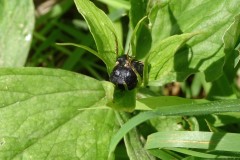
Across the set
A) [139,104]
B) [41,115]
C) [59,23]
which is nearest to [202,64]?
[139,104]

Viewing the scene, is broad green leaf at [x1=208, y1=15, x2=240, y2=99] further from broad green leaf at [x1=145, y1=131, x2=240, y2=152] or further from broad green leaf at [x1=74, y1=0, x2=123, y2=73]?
broad green leaf at [x1=74, y1=0, x2=123, y2=73]

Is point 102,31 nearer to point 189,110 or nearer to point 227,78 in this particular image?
point 189,110

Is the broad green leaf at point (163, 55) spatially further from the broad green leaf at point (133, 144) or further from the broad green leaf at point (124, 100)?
the broad green leaf at point (133, 144)

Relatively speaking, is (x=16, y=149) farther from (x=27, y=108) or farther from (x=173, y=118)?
(x=173, y=118)

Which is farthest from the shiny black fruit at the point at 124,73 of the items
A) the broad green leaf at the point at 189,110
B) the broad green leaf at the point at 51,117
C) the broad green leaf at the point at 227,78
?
the broad green leaf at the point at 227,78

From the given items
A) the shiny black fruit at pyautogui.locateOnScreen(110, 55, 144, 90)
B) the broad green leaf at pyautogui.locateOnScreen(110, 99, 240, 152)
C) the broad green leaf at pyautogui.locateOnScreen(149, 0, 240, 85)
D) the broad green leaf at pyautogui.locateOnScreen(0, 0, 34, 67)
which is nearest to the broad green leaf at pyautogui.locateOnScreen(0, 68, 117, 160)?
the shiny black fruit at pyautogui.locateOnScreen(110, 55, 144, 90)
